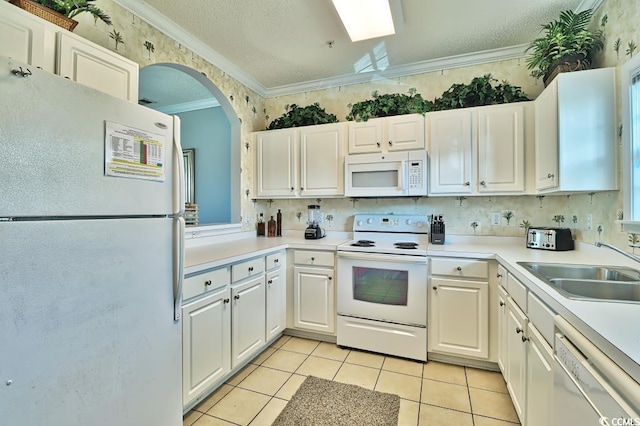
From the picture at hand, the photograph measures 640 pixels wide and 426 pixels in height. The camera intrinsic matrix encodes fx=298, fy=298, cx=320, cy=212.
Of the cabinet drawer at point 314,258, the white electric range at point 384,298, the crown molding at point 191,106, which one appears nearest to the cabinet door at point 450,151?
the white electric range at point 384,298

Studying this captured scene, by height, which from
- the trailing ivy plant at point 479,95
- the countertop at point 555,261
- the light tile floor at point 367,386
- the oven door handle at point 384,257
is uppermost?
the trailing ivy plant at point 479,95

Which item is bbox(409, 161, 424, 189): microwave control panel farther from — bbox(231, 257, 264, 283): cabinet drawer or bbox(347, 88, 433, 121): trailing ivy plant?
bbox(231, 257, 264, 283): cabinet drawer

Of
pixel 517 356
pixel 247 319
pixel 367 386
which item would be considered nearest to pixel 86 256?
pixel 247 319

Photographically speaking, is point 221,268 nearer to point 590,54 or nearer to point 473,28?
point 473,28

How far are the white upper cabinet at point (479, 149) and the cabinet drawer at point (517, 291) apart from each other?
95 cm

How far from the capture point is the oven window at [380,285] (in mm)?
2414

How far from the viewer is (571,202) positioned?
2.37 m

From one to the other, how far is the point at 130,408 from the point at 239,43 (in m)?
2.63

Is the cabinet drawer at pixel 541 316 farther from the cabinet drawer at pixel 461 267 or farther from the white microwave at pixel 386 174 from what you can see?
A: the white microwave at pixel 386 174

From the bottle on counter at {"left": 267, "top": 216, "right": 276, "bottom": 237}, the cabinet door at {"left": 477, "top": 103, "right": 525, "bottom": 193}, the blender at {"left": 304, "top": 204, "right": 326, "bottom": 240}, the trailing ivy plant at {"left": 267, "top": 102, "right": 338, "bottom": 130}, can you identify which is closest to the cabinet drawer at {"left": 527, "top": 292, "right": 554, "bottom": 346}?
the cabinet door at {"left": 477, "top": 103, "right": 525, "bottom": 193}

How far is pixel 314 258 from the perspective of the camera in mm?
2711

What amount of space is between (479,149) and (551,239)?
0.88 m

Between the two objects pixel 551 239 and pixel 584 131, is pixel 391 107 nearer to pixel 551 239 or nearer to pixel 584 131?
pixel 584 131

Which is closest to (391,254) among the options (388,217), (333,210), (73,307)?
(388,217)
